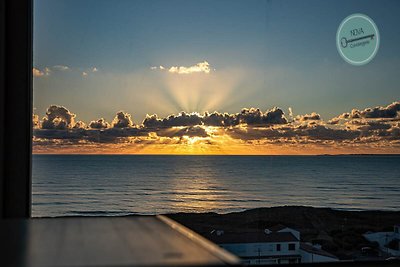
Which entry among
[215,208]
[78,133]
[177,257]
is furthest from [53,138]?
[177,257]

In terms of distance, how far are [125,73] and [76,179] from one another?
0.59 meters

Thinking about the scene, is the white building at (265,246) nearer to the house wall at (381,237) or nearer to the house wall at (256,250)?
the house wall at (256,250)

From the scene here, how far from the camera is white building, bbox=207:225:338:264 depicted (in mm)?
3025

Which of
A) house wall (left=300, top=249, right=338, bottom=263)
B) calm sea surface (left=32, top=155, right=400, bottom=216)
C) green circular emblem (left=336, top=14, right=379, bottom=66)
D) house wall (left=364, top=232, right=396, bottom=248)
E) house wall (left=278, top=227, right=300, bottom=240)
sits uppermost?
green circular emblem (left=336, top=14, right=379, bottom=66)

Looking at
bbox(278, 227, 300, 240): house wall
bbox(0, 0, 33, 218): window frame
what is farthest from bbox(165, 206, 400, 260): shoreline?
bbox(0, 0, 33, 218): window frame

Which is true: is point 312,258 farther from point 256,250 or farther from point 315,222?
point 256,250

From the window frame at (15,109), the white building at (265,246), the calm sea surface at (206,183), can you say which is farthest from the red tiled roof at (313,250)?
the window frame at (15,109)

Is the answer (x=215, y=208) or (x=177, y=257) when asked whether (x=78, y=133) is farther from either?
(x=177, y=257)

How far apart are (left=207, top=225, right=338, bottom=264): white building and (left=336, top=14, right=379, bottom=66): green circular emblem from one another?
1.03 meters

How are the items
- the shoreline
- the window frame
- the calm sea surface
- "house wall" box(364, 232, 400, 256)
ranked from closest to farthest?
1. the window frame
2. the calm sea surface
3. the shoreline
4. "house wall" box(364, 232, 400, 256)

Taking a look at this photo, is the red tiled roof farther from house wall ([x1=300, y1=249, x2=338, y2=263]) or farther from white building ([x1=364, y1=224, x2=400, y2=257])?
white building ([x1=364, y1=224, x2=400, y2=257])

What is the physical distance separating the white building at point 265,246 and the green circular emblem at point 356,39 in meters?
1.03

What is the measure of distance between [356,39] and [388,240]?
1110mm

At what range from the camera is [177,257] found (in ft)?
3.92
